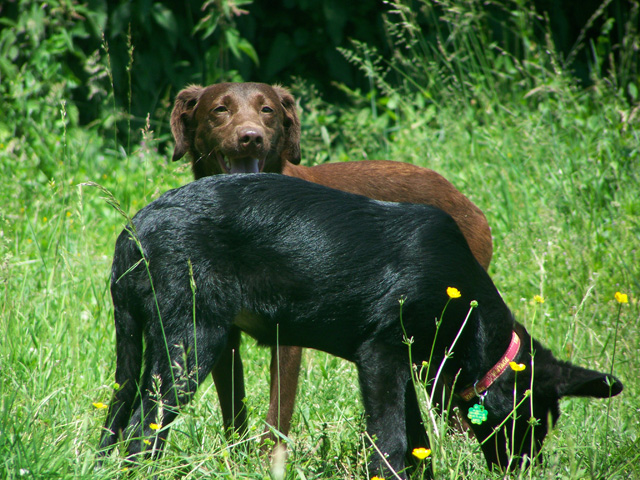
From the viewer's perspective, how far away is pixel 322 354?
4.11 metres

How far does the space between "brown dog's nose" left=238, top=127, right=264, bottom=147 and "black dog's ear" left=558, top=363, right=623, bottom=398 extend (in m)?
→ 1.84

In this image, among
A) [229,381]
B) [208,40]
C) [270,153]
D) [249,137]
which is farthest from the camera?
[208,40]

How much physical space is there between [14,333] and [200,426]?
106cm

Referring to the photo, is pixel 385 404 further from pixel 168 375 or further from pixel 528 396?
pixel 168 375

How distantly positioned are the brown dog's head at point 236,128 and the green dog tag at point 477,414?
172cm

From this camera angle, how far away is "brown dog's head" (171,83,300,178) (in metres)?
3.81

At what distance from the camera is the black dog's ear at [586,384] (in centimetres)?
264

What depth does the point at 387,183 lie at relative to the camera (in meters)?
4.21

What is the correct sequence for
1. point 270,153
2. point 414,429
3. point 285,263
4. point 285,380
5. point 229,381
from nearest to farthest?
point 285,263
point 414,429
point 229,381
point 285,380
point 270,153

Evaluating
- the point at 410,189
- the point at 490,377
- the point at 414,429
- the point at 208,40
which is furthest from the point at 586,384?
the point at 208,40

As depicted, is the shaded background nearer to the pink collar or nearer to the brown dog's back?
the brown dog's back

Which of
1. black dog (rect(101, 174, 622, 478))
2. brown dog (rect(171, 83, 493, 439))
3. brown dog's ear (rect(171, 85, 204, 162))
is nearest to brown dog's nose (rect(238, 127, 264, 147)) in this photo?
brown dog (rect(171, 83, 493, 439))

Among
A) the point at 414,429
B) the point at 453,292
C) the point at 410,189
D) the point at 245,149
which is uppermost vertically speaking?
the point at 245,149

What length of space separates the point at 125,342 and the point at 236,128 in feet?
4.90
